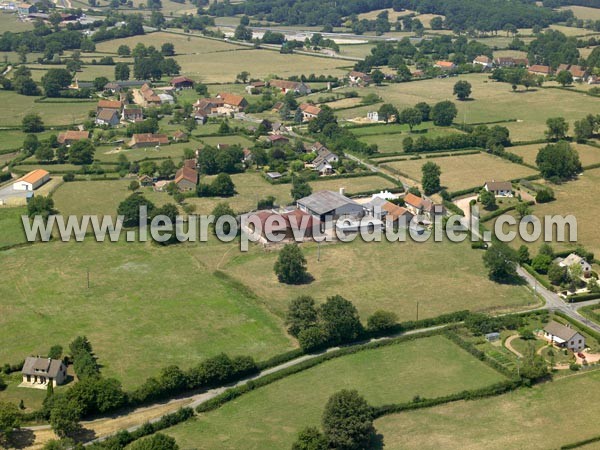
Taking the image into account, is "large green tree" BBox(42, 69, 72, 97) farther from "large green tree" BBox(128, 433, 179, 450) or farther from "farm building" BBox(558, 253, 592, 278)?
"large green tree" BBox(128, 433, 179, 450)

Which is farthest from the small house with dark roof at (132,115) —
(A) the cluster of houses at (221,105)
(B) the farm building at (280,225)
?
(B) the farm building at (280,225)

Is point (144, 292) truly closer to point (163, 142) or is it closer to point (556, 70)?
point (163, 142)

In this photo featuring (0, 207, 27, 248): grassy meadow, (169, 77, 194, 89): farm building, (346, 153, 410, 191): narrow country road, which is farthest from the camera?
(169, 77, 194, 89): farm building

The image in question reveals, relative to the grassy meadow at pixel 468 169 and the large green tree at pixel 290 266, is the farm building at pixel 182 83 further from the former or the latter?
the large green tree at pixel 290 266

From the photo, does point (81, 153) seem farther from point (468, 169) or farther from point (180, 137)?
point (468, 169)

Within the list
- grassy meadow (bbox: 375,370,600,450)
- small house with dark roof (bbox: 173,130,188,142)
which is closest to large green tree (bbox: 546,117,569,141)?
small house with dark roof (bbox: 173,130,188,142)

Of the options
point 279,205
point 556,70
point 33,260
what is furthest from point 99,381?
point 556,70

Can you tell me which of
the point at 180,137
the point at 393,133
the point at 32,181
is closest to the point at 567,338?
the point at 32,181
